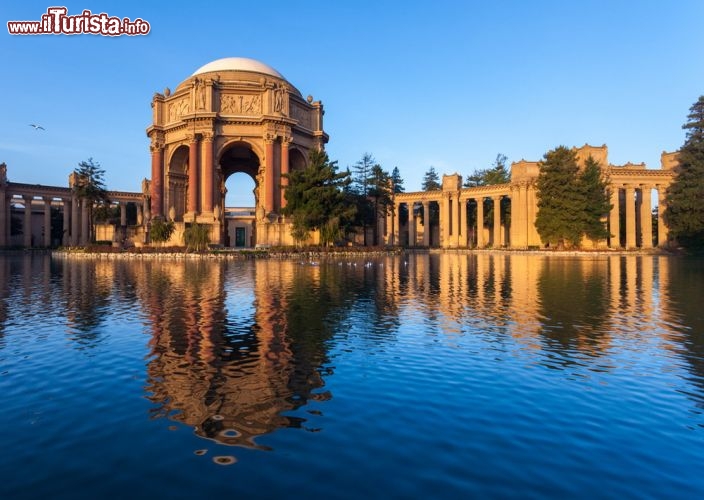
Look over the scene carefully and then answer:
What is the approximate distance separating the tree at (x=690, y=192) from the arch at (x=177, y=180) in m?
62.2

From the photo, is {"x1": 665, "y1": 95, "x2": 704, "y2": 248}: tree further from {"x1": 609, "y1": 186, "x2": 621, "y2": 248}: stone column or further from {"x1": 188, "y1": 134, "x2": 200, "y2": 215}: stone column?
{"x1": 188, "y1": 134, "x2": 200, "y2": 215}: stone column

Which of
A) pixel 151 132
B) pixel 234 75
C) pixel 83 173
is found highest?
pixel 234 75

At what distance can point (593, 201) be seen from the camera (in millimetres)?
60125

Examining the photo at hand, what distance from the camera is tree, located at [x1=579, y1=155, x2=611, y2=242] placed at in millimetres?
59969

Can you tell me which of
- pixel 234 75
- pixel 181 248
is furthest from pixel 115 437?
pixel 234 75

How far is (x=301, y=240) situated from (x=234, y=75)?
24.3 meters

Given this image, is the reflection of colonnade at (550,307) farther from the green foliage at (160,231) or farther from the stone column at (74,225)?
the stone column at (74,225)

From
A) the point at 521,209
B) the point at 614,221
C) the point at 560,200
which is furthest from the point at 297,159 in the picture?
the point at 614,221

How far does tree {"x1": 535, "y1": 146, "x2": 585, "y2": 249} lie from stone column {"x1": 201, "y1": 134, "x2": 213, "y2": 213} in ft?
139

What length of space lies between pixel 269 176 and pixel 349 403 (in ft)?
174

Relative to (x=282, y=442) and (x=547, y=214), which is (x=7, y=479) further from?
(x=547, y=214)

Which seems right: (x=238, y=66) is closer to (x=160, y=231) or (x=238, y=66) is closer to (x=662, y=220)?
(x=160, y=231)

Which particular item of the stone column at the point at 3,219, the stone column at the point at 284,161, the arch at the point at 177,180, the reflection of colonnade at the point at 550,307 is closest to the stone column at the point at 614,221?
the stone column at the point at 284,161

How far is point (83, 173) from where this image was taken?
62688 millimetres
